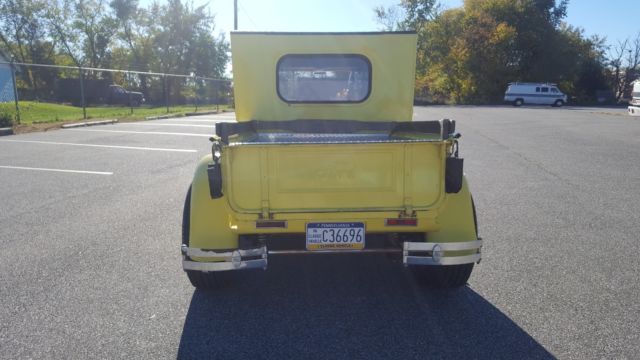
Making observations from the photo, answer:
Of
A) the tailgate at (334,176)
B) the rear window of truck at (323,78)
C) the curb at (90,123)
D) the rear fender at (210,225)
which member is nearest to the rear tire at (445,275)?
the tailgate at (334,176)

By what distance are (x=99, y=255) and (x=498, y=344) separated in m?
3.27

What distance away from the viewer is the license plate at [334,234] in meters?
2.96

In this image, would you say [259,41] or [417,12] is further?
[417,12]

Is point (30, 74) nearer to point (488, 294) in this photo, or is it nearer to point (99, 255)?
point (99, 255)

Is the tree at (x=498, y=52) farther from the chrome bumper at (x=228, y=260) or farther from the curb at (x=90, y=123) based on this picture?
the chrome bumper at (x=228, y=260)

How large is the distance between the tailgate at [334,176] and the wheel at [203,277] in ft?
2.04

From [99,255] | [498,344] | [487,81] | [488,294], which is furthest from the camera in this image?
[487,81]

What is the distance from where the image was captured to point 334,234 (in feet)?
9.73

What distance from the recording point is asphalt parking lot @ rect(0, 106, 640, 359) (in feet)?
8.79

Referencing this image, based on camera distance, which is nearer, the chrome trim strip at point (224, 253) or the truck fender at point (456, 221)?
the chrome trim strip at point (224, 253)

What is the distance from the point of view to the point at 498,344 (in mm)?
2693

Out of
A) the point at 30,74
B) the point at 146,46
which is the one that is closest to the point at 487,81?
the point at 146,46

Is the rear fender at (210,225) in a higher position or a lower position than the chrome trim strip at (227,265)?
higher

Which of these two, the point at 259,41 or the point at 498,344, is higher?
the point at 259,41
